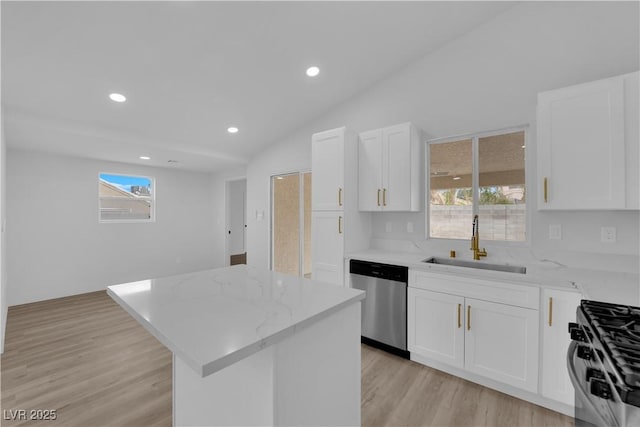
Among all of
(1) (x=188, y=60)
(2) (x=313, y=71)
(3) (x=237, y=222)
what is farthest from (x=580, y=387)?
(3) (x=237, y=222)

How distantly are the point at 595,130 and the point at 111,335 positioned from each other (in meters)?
4.78

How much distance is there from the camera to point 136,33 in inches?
86.4

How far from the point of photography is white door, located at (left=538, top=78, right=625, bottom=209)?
181cm

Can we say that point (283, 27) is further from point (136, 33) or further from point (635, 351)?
point (635, 351)

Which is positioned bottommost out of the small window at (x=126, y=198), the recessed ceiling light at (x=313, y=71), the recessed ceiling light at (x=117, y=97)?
the small window at (x=126, y=198)

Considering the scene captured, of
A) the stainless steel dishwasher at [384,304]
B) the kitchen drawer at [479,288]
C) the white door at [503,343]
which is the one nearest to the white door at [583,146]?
the kitchen drawer at [479,288]

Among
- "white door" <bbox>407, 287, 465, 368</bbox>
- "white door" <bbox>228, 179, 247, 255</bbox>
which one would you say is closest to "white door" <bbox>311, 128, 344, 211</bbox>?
"white door" <bbox>407, 287, 465, 368</bbox>

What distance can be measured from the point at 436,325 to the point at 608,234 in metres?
1.49

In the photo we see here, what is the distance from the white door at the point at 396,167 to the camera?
111 inches

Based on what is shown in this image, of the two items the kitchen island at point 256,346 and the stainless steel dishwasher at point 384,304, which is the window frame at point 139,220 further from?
the stainless steel dishwasher at point 384,304

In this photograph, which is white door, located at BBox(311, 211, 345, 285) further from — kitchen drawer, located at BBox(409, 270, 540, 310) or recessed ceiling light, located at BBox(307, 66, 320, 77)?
recessed ceiling light, located at BBox(307, 66, 320, 77)

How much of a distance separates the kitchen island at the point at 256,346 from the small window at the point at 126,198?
4356 mm

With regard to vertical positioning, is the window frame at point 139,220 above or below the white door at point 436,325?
above

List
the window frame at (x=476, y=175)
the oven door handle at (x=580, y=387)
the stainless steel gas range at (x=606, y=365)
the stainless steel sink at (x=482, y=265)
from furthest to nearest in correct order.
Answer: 1. the window frame at (x=476, y=175)
2. the stainless steel sink at (x=482, y=265)
3. the oven door handle at (x=580, y=387)
4. the stainless steel gas range at (x=606, y=365)
